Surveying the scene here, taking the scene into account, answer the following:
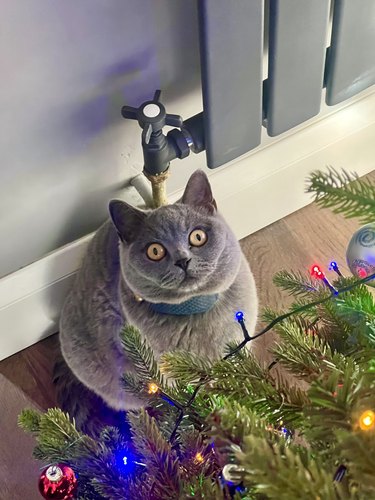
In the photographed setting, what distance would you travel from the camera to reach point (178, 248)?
783 millimetres

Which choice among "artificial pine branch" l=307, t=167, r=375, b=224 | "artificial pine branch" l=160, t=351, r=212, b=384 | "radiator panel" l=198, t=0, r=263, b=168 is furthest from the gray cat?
"artificial pine branch" l=307, t=167, r=375, b=224

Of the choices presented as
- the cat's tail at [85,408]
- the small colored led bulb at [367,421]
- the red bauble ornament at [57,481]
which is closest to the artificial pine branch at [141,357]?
the red bauble ornament at [57,481]

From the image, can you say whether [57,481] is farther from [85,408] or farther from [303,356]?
[85,408]

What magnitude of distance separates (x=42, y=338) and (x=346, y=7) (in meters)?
0.85

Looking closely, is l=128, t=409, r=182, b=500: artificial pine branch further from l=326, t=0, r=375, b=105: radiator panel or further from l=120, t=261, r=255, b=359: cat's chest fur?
l=326, t=0, r=375, b=105: radiator panel

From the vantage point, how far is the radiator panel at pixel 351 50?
2.79 ft

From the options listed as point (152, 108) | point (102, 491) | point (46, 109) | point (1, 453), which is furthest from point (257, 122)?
point (1, 453)

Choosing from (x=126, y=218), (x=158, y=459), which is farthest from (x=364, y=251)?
(x=158, y=459)

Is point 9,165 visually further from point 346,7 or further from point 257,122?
point 346,7

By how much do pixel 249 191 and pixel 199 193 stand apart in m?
0.41

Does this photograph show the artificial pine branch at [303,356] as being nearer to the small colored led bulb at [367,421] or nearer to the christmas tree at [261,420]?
the christmas tree at [261,420]

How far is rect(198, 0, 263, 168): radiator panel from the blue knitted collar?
220 mm

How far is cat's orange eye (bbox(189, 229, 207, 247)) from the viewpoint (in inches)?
31.4

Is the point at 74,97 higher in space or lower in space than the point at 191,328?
higher
